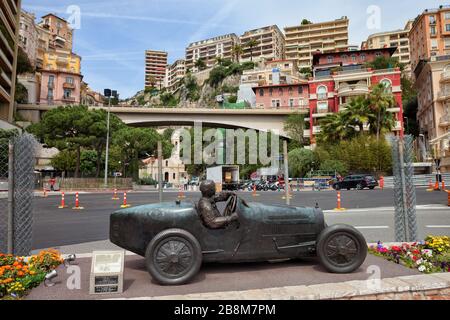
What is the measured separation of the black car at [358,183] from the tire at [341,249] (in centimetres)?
2848

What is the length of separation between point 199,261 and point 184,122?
58269mm

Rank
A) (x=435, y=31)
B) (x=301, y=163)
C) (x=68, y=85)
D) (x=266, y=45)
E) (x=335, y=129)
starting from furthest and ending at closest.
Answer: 1. (x=266, y=45)
2. (x=68, y=85)
3. (x=435, y=31)
4. (x=335, y=129)
5. (x=301, y=163)

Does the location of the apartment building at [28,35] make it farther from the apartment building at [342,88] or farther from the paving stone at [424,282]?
the paving stone at [424,282]

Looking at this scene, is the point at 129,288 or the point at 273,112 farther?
the point at 273,112

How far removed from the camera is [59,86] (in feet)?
255

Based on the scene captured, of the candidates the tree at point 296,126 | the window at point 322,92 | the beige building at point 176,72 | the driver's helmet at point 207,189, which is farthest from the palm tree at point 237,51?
the driver's helmet at point 207,189

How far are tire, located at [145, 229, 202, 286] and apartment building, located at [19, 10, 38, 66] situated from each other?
95617mm

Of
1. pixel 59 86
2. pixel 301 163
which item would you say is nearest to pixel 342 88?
pixel 301 163

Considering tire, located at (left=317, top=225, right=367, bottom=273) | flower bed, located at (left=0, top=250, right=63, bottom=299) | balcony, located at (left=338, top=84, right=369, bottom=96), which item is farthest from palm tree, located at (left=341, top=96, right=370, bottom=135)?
flower bed, located at (left=0, top=250, right=63, bottom=299)

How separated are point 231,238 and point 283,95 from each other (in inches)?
2589

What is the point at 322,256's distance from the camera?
14.9ft

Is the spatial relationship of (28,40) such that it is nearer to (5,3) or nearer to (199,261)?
(5,3)

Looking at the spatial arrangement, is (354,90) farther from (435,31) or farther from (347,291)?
(347,291)

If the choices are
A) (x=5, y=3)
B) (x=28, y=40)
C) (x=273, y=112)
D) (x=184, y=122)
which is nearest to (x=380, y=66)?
(x=273, y=112)
